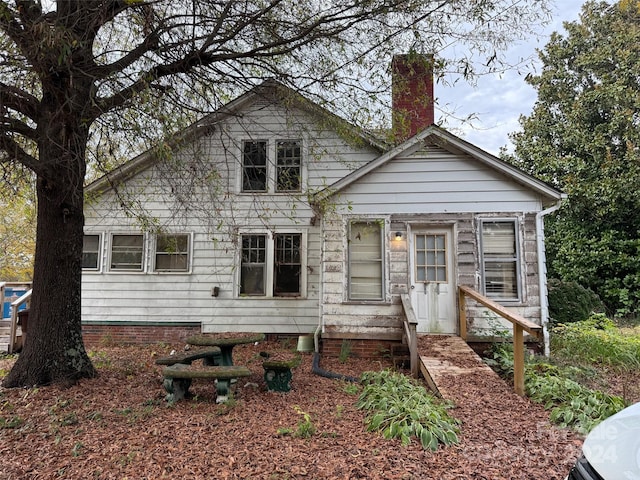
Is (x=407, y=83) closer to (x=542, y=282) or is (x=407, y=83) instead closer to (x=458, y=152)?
(x=458, y=152)

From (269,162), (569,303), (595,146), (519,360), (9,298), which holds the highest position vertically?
(595,146)

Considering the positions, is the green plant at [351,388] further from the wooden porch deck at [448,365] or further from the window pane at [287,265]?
the window pane at [287,265]

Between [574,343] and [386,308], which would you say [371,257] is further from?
[574,343]

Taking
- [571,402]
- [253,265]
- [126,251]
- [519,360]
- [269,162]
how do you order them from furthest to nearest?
[126,251] → [269,162] → [253,265] → [519,360] → [571,402]

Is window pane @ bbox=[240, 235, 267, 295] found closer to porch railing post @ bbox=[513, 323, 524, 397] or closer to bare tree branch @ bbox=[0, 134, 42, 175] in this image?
bare tree branch @ bbox=[0, 134, 42, 175]

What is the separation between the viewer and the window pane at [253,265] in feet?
31.5

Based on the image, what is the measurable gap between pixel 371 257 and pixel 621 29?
46.5 ft

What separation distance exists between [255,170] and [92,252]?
4.70 metres

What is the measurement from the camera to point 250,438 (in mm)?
3643

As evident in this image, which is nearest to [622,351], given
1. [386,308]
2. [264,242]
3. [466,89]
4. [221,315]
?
[386,308]

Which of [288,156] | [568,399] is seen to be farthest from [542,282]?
[288,156]

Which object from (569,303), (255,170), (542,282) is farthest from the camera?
(569,303)

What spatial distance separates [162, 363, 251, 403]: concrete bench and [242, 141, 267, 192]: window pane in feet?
19.4

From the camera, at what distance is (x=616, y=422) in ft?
5.94
